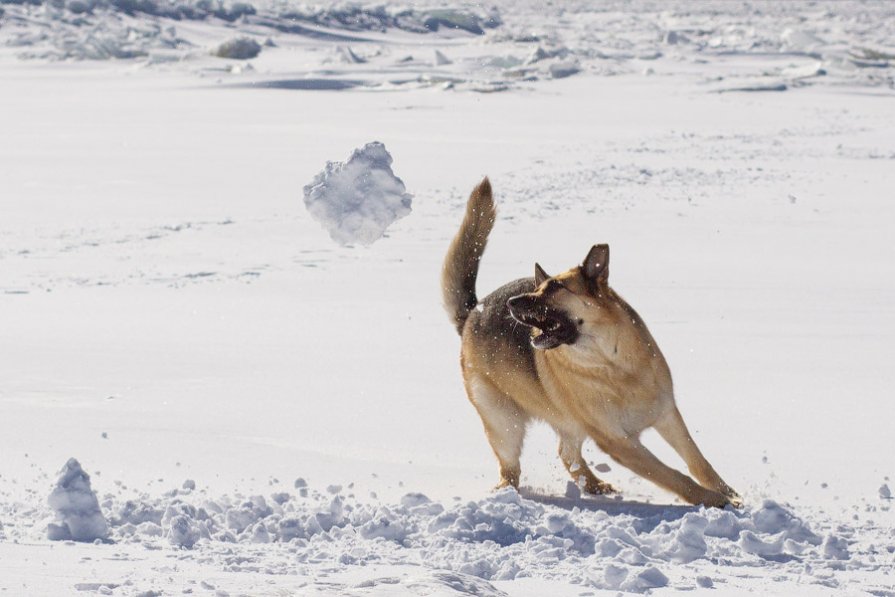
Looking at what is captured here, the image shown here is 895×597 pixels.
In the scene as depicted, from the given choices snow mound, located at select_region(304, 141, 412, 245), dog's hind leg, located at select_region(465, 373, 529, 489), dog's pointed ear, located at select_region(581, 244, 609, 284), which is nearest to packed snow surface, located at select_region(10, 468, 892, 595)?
dog's hind leg, located at select_region(465, 373, 529, 489)

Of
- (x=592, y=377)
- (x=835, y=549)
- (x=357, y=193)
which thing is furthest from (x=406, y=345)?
(x=835, y=549)

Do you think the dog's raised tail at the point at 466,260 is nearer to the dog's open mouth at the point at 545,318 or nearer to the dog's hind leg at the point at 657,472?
the dog's open mouth at the point at 545,318

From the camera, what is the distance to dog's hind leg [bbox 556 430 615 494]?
490cm

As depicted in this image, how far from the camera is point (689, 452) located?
4.64 meters

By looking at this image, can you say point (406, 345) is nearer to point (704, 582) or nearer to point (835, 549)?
point (835, 549)

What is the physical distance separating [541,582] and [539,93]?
782 inches

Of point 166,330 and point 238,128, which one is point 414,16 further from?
point 166,330

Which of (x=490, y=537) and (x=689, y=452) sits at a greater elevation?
(x=689, y=452)

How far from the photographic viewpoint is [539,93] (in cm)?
2291

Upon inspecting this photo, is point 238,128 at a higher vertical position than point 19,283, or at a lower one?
higher

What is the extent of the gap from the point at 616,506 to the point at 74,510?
1.80 metres

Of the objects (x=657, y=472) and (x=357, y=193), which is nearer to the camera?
(x=657, y=472)

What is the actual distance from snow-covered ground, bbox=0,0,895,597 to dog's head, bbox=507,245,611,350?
1.84ft

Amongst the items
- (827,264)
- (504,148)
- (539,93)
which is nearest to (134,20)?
(539,93)
